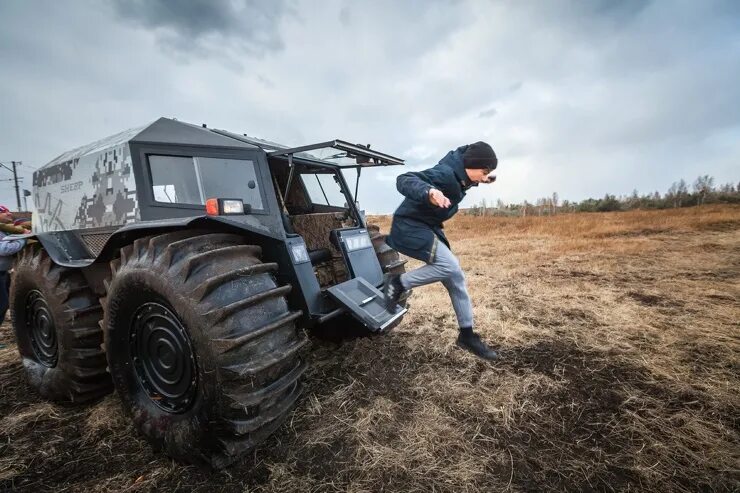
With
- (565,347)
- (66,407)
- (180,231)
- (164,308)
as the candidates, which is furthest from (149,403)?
(565,347)

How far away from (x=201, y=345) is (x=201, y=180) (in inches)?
61.4

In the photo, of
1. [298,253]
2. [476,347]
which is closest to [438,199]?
[298,253]

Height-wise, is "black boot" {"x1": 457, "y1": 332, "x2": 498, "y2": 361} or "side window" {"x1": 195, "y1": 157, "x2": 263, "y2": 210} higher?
"side window" {"x1": 195, "y1": 157, "x2": 263, "y2": 210}

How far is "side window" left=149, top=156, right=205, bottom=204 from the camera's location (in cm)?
291

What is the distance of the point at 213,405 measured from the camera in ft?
6.33

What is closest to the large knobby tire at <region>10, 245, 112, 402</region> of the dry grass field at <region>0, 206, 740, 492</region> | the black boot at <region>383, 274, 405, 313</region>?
the dry grass field at <region>0, 206, 740, 492</region>

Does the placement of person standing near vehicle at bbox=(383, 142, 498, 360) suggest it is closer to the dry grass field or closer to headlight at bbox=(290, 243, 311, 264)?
the dry grass field

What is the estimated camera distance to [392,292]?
319 centimetres

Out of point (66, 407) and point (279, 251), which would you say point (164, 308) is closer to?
point (279, 251)

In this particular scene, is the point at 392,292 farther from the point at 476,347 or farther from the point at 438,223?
the point at 476,347

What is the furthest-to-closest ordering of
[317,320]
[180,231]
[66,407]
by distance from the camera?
[66,407] → [317,320] → [180,231]

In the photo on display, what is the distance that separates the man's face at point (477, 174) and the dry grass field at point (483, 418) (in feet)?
5.77

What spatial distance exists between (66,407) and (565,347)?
189 inches

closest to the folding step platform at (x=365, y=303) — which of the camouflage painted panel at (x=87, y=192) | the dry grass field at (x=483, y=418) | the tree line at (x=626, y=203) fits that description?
the dry grass field at (x=483, y=418)
